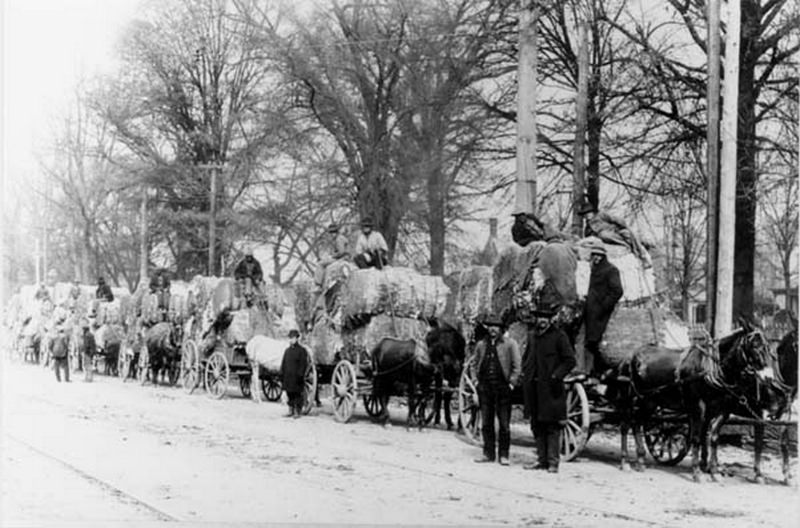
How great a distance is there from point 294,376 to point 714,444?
24.2 feet

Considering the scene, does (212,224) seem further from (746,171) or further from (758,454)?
(758,454)

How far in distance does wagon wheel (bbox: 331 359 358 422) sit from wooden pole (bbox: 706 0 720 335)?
544cm

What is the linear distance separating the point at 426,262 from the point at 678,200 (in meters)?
7.22

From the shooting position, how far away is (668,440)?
465 inches

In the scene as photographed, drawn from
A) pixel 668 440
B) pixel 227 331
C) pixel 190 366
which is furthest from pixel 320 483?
pixel 190 366

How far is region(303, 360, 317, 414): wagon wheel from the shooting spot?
16.3 meters

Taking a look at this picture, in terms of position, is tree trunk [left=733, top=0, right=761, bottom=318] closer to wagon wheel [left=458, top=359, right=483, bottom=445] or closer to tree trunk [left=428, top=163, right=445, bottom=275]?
wagon wheel [left=458, top=359, right=483, bottom=445]

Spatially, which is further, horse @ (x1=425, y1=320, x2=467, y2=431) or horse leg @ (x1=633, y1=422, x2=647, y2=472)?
horse @ (x1=425, y1=320, x2=467, y2=431)

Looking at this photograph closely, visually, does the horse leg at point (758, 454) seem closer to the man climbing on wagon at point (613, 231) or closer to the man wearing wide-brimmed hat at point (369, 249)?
the man climbing on wagon at point (613, 231)

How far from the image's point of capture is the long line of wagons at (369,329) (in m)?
11.9

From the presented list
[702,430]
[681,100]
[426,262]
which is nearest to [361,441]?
[702,430]

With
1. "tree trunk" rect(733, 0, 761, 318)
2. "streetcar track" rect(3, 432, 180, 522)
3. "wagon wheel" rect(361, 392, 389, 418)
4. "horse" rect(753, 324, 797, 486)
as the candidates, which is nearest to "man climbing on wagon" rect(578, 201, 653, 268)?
"tree trunk" rect(733, 0, 761, 318)

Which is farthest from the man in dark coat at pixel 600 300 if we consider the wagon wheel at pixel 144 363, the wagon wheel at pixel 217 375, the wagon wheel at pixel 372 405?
the wagon wheel at pixel 144 363

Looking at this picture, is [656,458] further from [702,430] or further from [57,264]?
[57,264]
